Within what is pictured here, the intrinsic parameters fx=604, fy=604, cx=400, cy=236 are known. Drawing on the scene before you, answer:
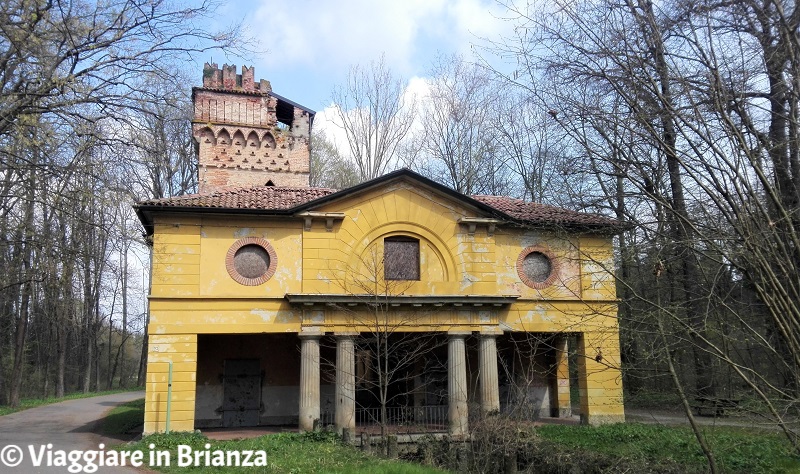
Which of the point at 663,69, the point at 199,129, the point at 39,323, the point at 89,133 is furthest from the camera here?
the point at 39,323

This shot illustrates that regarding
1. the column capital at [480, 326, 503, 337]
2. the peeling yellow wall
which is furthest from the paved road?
the column capital at [480, 326, 503, 337]

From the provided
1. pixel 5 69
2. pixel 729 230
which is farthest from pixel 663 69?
pixel 5 69

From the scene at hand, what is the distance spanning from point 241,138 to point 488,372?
14.5 meters

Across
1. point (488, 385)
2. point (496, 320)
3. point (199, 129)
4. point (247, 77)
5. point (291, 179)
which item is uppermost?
point (247, 77)

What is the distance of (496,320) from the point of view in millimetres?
17672

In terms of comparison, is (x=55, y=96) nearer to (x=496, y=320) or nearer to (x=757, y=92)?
(x=757, y=92)

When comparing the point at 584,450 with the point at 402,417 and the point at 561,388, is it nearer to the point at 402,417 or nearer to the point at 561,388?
the point at 402,417

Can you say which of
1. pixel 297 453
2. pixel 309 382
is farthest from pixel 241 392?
pixel 297 453

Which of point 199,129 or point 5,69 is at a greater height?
point 199,129

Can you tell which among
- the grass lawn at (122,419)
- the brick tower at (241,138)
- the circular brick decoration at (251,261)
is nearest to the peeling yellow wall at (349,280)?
the circular brick decoration at (251,261)

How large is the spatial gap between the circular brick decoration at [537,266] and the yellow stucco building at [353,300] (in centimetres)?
4

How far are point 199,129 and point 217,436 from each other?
1347 cm

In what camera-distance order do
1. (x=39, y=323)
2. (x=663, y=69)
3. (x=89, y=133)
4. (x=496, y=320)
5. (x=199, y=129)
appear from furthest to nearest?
(x=39, y=323) < (x=199, y=129) < (x=496, y=320) < (x=89, y=133) < (x=663, y=69)

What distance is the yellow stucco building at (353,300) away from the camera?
636 inches
